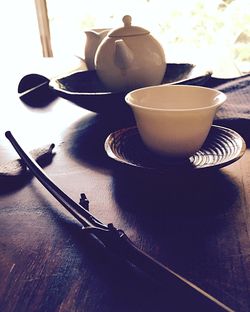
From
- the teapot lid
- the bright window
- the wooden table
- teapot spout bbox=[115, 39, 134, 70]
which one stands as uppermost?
the teapot lid

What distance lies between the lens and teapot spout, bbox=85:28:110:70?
95 centimetres

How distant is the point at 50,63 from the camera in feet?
4.54

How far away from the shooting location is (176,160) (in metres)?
0.51

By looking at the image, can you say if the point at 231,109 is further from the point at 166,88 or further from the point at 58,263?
the point at 58,263

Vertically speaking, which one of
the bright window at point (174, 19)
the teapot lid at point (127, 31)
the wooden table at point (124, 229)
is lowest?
the bright window at point (174, 19)

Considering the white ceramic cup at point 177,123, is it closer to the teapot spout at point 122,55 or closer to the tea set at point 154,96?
the tea set at point 154,96

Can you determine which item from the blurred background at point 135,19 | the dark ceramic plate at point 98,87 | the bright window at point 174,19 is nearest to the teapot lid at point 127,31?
the dark ceramic plate at point 98,87

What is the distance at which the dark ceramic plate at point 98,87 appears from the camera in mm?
664

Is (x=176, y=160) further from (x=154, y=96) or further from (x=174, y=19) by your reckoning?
(x=174, y=19)

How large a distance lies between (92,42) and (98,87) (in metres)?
0.18

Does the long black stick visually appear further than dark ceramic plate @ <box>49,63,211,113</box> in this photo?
No

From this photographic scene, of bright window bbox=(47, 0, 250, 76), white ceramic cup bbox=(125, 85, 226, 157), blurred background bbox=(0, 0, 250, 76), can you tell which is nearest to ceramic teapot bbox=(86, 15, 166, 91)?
white ceramic cup bbox=(125, 85, 226, 157)

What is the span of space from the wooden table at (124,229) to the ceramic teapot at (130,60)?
182mm

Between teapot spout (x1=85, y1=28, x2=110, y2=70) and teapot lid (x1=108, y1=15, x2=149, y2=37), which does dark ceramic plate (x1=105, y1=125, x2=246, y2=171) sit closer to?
teapot lid (x1=108, y1=15, x2=149, y2=37)
